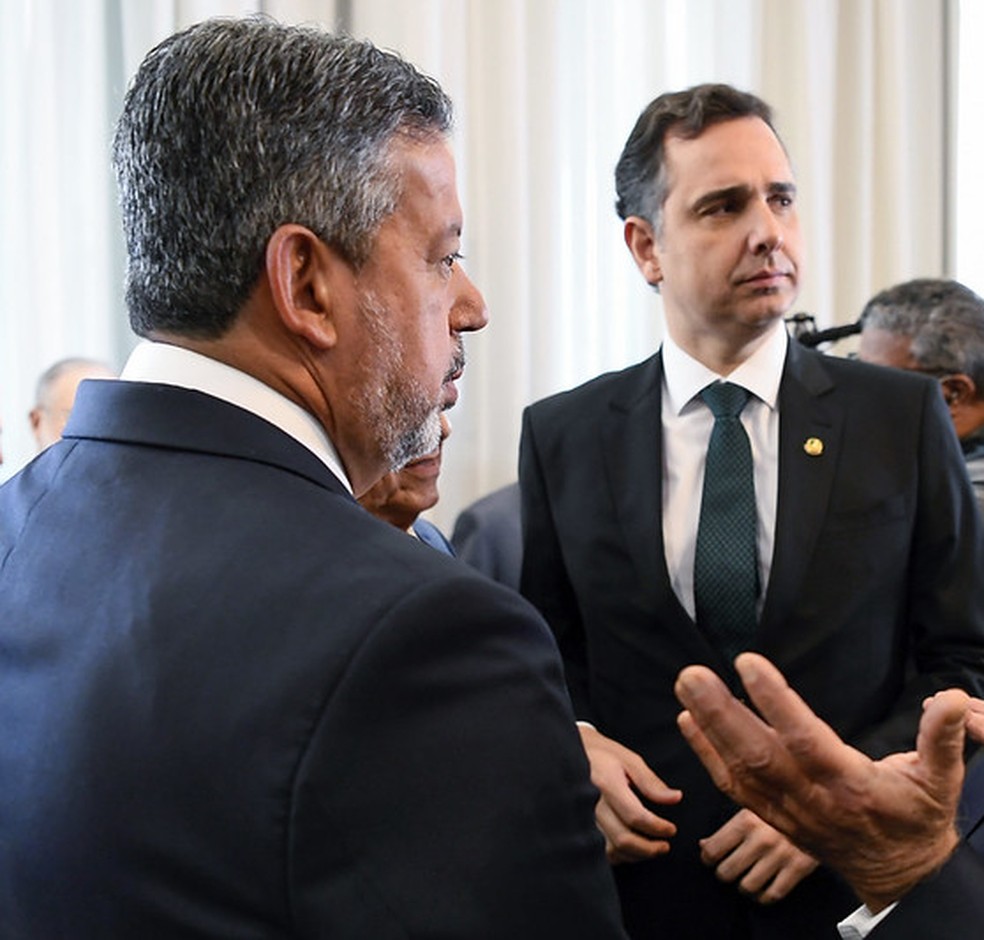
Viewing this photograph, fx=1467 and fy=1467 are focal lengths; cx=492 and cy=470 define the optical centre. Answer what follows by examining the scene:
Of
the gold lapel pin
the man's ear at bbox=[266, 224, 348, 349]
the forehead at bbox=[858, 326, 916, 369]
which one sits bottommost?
the gold lapel pin

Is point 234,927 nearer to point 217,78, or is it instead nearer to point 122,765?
point 122,765

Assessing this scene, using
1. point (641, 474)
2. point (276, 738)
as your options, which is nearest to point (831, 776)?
point (276, 738)

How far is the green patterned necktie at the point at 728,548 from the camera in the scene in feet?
6.79

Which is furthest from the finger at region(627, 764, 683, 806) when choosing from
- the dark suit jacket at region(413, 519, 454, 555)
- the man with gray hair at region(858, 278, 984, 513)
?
the man with gray hair at region(858, 278, 984, 513)

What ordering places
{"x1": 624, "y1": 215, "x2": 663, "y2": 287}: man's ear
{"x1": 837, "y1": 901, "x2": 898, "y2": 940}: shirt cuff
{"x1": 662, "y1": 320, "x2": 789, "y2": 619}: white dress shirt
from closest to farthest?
{"x1": 837, "y1": 901, "x2": 898, "y2": 940}: shirt cuff < {"x1": 662, "y1": 320, "x2": 789, "y2": 619}: white dress shirt < {"x1": 624, "y1": 215, "x2": 663, "y2": 287}: man's ear

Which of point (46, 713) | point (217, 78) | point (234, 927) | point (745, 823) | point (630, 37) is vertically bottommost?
point (745, 823)

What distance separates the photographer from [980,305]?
10.4 feet

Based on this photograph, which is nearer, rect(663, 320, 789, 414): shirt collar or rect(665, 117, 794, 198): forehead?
rect(663, 320, 789, 414): shirt collar

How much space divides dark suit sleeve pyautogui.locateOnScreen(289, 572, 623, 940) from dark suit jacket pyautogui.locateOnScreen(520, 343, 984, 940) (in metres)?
1.05

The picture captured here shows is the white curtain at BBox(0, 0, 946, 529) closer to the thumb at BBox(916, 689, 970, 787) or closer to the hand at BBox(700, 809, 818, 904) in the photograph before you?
the hand at BBox(700, 809, 818, 904)

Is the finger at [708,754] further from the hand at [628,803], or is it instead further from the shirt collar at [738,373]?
the shirt collar at [738,373]

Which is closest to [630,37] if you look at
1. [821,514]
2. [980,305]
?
[980,305]

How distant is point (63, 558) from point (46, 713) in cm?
11

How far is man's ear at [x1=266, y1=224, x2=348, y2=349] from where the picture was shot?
1.09 meters
